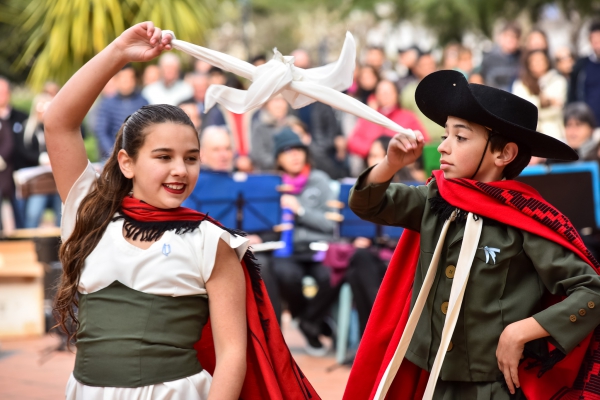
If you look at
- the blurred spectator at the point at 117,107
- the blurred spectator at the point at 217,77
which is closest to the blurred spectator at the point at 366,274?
the blurred spectator at the point at 217,77

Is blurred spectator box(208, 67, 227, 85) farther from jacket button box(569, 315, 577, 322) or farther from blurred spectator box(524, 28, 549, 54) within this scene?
jacket button box(569, 315, 577, 322)

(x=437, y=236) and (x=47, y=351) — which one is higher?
(x=437, y=236)

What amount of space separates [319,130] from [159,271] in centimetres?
732

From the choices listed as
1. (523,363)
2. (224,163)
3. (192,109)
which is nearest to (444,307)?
(523,363)

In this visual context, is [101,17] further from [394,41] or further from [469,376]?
[394,41]

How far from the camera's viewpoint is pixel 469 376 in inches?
112

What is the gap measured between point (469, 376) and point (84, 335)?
1358 millimetres

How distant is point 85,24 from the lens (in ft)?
35.6

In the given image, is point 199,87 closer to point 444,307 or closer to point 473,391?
point 444,307

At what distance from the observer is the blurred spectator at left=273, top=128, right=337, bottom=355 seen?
679cm

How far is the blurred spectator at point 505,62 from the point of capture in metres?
9.67

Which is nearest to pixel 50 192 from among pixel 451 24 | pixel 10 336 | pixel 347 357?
pixel 10 336

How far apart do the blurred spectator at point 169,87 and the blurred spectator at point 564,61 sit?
461 cm

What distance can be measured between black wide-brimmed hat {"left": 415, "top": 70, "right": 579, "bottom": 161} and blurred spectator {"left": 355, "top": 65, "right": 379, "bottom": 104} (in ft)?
23.4
